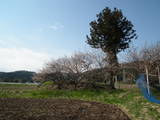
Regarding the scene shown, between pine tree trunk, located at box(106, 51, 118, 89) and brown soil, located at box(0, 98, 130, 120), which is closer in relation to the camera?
brown soil, located at box(0, 98, 130, 120)

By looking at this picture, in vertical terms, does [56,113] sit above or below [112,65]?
below

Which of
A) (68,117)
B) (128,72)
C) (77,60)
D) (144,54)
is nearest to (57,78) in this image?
(77,60)

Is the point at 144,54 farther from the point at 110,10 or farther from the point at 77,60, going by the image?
the point at 77,60

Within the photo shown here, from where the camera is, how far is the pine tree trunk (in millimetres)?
15828

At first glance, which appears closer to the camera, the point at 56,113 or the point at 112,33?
the point at 56,113

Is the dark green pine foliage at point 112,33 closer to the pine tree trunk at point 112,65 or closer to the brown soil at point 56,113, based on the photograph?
the pine tree trunk at point 112,65

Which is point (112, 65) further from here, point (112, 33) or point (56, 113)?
point (56, 113)

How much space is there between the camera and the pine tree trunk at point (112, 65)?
15828 mm

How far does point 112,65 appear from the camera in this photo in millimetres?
16234

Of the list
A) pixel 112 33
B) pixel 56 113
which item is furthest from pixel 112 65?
pixel 56 113

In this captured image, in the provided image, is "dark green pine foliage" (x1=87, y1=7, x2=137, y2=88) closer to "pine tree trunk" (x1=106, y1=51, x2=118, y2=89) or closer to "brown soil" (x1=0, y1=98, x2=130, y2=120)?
"pine tree trunk" (x1=106, y1=51, x2=118, y2=89)

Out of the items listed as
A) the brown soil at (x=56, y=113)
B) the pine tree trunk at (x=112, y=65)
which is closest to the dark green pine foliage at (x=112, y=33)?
the pine tree trunk at (x=112, y=65)

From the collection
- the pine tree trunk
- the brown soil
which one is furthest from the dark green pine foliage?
the brown soil

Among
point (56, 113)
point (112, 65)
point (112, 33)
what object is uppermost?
point (112, 33)
